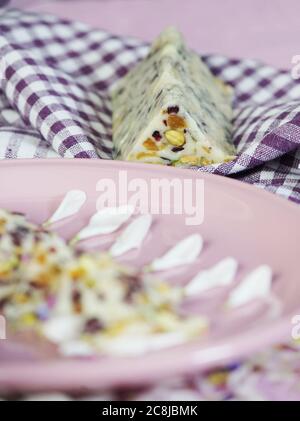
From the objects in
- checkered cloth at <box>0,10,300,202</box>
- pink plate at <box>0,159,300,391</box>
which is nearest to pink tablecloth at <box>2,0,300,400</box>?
checkered cloth at <box>0,10,300,202</box>

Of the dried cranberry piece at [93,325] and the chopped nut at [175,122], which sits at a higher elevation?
the chopped nut at [175,122]

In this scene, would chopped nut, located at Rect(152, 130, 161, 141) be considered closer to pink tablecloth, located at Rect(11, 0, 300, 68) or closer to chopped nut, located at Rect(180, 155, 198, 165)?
chopped nut, located at Rect(180, 155, 198, 165)

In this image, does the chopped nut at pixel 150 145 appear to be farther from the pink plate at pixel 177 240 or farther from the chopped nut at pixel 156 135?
the pink plate at pixel 177 240

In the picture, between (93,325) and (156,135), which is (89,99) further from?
(93,325)

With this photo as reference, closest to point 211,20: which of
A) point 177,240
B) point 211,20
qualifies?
point 211,20

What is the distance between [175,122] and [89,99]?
1.23 feet

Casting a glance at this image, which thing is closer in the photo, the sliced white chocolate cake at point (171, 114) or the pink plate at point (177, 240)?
the pink plate at point (177, 240)

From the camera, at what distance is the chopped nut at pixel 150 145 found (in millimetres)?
1144

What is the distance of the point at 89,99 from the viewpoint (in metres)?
1.46

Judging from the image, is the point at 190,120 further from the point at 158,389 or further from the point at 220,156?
the point at 158,389

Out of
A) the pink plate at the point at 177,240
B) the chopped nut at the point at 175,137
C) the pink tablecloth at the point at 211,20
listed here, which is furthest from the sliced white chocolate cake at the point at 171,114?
the pink tablecloth at the point at 211,20

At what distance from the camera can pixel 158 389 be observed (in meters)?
0.72

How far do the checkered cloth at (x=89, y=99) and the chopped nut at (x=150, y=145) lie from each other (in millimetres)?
94

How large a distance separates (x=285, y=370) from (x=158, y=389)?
0.14 meters
